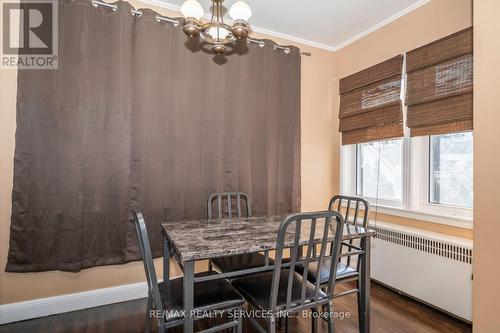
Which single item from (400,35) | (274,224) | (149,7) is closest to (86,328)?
(274,224)

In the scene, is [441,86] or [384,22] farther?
[384,22]

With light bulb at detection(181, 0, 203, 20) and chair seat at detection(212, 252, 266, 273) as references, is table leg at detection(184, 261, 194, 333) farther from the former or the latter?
light bulb at detection(181, 0, 203, 20)

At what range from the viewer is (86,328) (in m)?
1.90

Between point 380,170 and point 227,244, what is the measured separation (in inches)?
80.2

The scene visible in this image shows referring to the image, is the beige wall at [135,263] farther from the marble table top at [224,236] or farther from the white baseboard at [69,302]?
the marble table top at [224,236]

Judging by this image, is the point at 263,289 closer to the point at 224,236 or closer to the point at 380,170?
the point at 224,236

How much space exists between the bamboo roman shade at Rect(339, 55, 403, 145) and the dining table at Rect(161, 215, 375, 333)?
4.13 ft

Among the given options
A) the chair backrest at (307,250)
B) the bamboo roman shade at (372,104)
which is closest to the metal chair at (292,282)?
the chair backrest at (307,250)

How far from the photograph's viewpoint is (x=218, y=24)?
5.65ft

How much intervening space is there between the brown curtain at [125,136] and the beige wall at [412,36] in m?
0.94

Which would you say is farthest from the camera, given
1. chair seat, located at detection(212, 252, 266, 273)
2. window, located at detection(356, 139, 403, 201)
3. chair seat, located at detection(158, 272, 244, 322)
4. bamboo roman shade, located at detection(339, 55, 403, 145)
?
window, located at detection(356, 139, 403, 201)

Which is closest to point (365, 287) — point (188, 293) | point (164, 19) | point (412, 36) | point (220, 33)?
point (188, 293)

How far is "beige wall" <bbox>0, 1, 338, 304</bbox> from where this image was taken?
1.92 meters

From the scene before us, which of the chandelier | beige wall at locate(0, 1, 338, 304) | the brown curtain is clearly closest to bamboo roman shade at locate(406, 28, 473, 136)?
beige wall at locate(0, 1, 338, 304)
